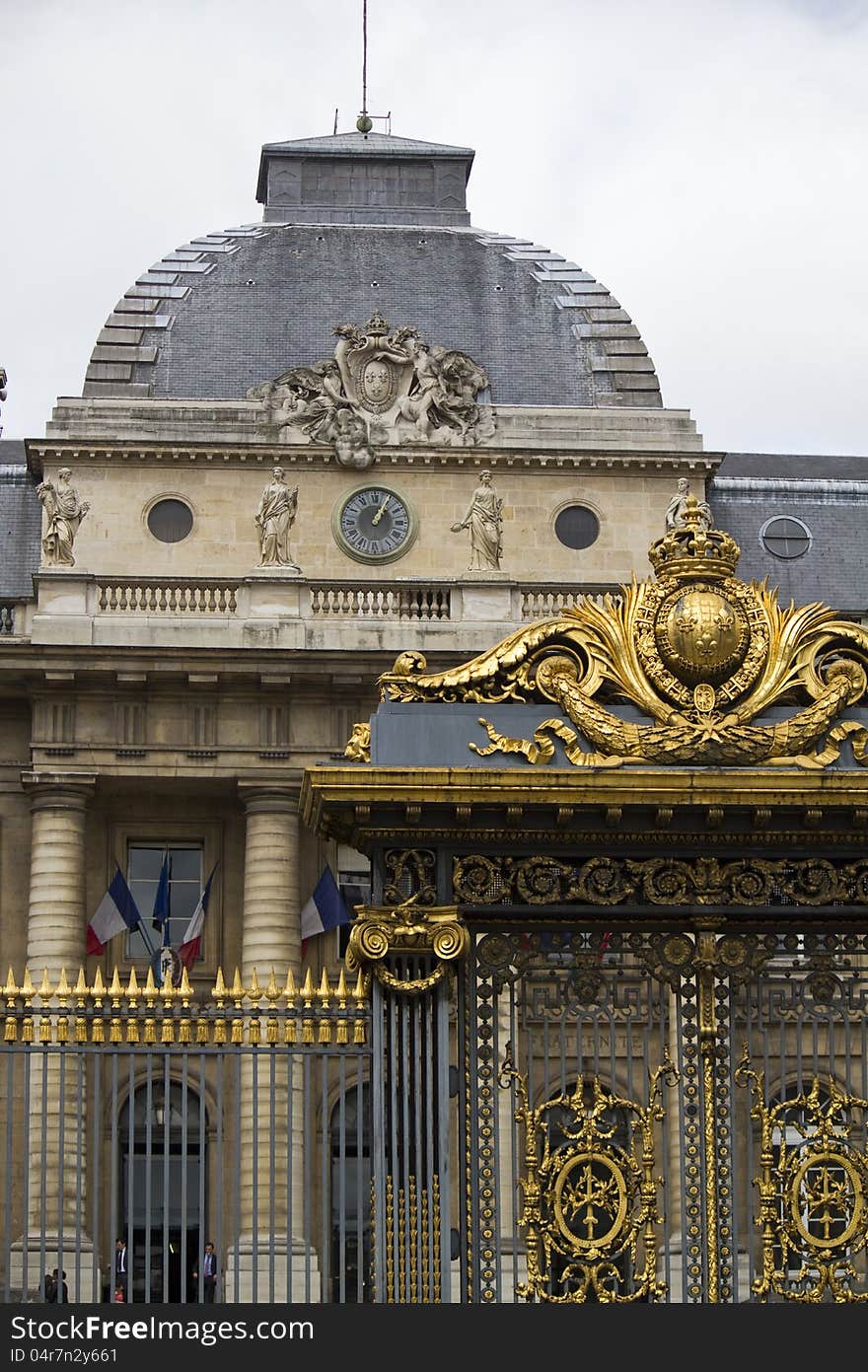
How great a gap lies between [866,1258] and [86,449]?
28.2 meters

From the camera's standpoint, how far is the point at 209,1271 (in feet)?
77.8

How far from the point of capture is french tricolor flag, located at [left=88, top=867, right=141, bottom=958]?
3484 centimetres

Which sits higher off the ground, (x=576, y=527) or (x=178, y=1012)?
(x=576, y=527)

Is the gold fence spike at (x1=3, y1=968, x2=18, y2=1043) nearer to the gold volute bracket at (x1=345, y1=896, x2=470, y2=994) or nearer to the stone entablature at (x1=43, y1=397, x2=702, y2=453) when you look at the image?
the gold volute bracket at (x1=345, y1=896, x2=470, y2=994)

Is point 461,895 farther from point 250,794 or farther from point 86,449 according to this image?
point 86,449

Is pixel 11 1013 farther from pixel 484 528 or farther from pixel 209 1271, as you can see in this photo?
pixel 484 528

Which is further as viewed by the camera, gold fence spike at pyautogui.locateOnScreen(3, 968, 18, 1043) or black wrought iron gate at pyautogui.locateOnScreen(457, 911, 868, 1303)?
gold fence spike at pyautogui.locateOnScreen(3, 968, 18, 1043)

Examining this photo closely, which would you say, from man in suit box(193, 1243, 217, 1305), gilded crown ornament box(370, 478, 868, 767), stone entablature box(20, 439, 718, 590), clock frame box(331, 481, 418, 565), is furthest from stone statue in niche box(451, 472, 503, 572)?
gilded crown ornament box(370, 478, 868, 767)

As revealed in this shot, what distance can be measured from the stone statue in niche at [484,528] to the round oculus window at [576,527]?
8.51 feet

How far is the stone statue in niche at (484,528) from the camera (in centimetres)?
3919

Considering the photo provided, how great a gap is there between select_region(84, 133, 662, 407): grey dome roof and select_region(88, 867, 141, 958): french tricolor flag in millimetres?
10135

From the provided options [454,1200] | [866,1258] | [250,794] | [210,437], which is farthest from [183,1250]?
[210,437]

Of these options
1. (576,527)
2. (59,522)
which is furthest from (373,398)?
(59,522)

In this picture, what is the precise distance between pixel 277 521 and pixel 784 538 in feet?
30.5
